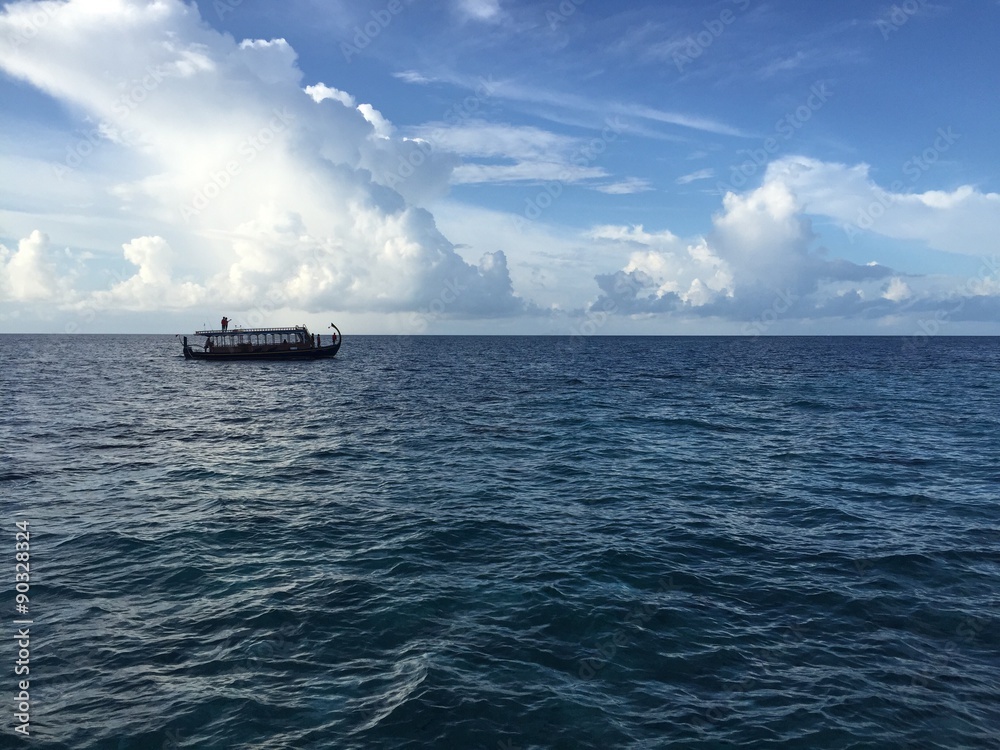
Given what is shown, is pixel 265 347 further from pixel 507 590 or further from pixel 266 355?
pixel 507 590

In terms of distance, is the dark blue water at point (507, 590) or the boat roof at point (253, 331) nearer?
the dark blue water at point (507, 590)

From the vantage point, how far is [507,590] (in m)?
15.2

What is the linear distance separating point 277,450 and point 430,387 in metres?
32.1

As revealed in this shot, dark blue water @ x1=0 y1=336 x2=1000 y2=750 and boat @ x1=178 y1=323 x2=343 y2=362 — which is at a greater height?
boat @ x1=178 y1=323 x2=343 y2=362

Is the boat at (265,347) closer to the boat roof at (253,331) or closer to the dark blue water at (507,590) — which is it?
the boat roof at (253,331)

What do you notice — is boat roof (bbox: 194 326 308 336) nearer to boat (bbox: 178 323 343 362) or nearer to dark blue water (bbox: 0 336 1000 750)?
boat (bbox: 178 323 343 362)

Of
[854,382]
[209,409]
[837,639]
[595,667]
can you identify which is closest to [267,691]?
[595,667]

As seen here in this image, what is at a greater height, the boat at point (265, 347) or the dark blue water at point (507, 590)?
the boat at point (265, 347)

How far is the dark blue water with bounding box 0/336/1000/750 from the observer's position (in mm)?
10406

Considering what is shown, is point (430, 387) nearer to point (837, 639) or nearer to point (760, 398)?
point (760, 398)

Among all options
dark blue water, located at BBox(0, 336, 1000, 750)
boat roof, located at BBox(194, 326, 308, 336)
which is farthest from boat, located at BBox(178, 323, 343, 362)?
dark blue water, located at BBox(0, 336, 1000, 750)

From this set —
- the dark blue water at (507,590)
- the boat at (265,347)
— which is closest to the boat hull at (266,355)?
the boat at (265,347)

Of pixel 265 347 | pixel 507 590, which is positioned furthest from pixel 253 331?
pixel 507 590

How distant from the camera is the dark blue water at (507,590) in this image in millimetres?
10406
